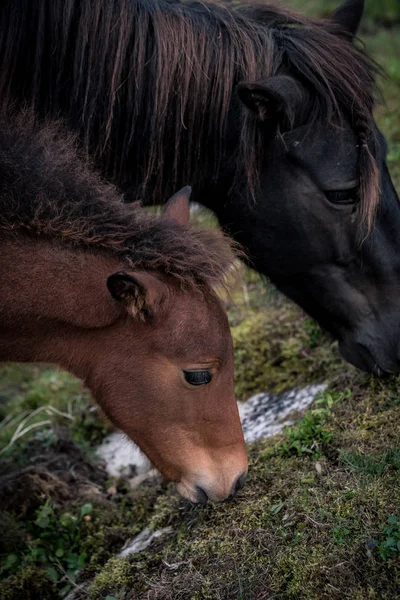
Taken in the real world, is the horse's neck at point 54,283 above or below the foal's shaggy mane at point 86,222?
below

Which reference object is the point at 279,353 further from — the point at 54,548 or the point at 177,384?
the point at 54,548

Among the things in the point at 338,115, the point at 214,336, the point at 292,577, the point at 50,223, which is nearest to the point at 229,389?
the point at 214,336

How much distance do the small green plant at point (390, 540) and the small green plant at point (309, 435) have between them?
773mm

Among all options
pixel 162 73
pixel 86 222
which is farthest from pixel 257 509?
pixel 162 73

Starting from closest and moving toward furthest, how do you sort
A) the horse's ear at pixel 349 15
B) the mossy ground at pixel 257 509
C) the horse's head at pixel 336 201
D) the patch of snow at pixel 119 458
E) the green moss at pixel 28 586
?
the mossy ground at pixel 257 509, the green moss at pixel 28 586, the horse's head at pixel 336 201, the horse's ear at pixel 349 15, the patch of snow at pixel 119 458

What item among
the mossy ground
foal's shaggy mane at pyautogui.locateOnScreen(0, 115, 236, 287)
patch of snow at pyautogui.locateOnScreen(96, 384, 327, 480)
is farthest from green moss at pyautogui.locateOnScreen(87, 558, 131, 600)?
foal's shaggy mane at pyautogui.locateOnScreen(0, 115, 236, 287)

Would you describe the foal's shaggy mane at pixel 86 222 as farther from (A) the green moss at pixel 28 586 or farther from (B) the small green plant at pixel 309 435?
(A) the green moss at pixel 28 586

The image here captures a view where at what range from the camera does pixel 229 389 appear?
361 cm

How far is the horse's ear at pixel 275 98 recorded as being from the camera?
12.5 feet

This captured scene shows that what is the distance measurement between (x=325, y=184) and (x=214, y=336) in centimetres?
120

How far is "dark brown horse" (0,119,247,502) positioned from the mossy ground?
309 millimetres

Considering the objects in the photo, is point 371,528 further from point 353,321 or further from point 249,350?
point 249,350

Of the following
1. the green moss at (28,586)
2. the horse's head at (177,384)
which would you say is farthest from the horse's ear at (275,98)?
the green moss at (28,586)

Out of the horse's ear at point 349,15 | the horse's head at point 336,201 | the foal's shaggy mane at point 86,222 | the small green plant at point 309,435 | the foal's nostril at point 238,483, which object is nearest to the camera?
the foal's shaggy mane at point 86,222
